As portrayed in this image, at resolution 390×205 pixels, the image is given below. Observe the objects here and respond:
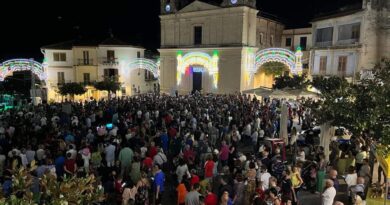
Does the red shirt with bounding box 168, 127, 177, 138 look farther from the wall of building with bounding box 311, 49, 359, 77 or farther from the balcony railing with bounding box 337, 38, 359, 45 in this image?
the balcony railing with bounding box 337, 38, 359, 45

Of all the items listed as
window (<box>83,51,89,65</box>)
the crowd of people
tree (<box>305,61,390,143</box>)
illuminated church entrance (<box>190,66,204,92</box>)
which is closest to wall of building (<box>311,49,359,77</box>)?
illuminated church entrance (<box>190,66,204,92</box>)

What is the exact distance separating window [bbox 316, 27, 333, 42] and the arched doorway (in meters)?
3.08

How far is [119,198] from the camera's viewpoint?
24.8 ft

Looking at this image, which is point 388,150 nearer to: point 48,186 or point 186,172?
point 186,172

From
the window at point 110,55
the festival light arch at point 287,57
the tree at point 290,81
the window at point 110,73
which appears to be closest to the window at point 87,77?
the window at point 110,73

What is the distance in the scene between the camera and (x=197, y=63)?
1383 inches

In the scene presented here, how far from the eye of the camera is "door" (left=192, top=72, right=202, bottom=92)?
36.2 meters

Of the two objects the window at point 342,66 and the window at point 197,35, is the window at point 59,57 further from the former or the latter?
the window at point 342,66

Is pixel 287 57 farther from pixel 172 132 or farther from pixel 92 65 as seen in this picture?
pixel 92 65

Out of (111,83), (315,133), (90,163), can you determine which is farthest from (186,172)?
(111,83)

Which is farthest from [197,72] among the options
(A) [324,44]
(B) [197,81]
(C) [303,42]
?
(A) [324,44]

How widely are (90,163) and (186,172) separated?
2.91 meters

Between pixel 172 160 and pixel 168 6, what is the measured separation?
2776cm

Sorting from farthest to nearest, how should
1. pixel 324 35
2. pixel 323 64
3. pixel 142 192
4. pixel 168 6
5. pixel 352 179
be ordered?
pixel 168 6 → pixel 324 35 → pixel 323 64 → pixel 352 179 → pixel 142 192
